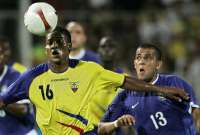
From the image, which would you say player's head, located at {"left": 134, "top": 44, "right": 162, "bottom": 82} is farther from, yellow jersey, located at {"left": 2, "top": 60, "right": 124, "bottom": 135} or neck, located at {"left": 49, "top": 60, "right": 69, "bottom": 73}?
neck, located at {"left": 49, "top": 60, "right": 69, "bottom": 73}

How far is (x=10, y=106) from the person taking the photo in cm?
918

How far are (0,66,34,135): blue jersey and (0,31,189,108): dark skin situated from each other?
80.2 inches

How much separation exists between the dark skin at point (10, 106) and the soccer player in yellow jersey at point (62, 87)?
1.39 meters

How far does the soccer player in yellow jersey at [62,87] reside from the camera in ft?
25.1

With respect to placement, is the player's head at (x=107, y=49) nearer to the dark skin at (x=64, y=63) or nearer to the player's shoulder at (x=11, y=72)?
the player's shoulder at (x=11, y=72)

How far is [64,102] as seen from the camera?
766 centimetres

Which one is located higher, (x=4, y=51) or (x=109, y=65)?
(x=4, y=51)

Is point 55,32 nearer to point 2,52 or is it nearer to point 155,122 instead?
point 155,122

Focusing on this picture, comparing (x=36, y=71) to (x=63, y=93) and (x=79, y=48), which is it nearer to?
(x=63, y=93)

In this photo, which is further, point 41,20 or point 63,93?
point 41,20

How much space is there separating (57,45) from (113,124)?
39.8 inches

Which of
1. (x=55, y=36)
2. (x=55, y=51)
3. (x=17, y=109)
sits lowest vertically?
(x=17, y=109)

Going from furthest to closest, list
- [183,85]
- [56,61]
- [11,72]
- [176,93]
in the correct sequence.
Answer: [11,72] → [183,85] → [56,61] → [176,93]

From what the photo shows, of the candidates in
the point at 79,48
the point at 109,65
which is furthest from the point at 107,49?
the point at 79,48
